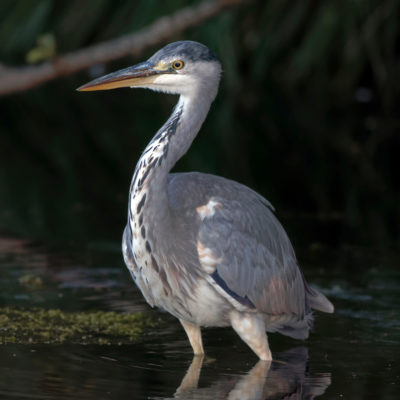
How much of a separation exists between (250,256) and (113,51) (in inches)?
243

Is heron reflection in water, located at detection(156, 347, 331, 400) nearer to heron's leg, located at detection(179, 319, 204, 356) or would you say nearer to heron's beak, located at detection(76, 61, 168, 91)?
heron's leg, located at detection(179, 319, 204, 356)

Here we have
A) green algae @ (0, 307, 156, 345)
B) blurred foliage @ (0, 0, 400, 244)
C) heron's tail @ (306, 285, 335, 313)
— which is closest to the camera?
green algae @ (0, 307, 156, 345)

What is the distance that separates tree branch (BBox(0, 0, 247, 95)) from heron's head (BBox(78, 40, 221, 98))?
5246mm

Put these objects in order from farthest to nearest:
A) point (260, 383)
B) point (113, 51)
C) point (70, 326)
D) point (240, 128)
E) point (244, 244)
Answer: point (240, 128)
point (113, 51)
point (70, 326)
point (244, 244)
point (260, 383)

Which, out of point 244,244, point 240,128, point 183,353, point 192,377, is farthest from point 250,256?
point 240,128

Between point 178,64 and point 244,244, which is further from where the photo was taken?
point 178,64

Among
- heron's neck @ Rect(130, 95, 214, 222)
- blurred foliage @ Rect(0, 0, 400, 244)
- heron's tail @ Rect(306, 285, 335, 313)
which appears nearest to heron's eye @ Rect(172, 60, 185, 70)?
heron's neck @ Rect(130, 95, 214, 222)

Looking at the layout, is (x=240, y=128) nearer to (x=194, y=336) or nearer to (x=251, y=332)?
(x=194, y=336)

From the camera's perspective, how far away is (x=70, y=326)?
243 inches

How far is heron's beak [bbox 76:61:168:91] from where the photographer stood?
5.81 meters

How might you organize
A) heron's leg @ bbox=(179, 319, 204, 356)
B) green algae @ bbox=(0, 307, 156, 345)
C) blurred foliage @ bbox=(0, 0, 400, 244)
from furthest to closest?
blurred foliage @ bbox=(0, 0, 400, 244) < green algae @ bbox=(0, 307, 156, 345) < heron's leg @ bbox=(179, 319, 204, 356)

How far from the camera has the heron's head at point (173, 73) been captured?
584cm

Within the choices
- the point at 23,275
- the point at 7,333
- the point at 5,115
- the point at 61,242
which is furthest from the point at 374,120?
the point at 7,333

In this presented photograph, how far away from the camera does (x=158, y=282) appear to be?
5.59 m
